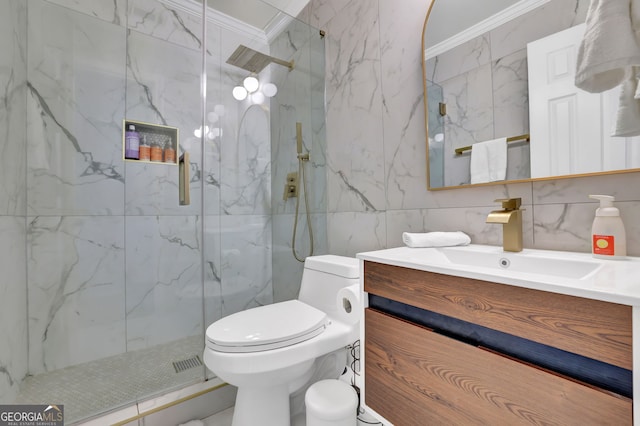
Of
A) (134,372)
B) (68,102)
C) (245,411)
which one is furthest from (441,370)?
(68,102)

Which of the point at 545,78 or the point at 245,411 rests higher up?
the point at 545,78

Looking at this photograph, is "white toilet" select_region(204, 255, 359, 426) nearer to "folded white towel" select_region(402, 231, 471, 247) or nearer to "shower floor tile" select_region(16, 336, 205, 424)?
"folded white towel" select_region(402, 231, 471, 247)

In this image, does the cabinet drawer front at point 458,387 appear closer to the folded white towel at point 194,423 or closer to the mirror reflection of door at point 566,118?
the mirror reflection of door at point 566,118

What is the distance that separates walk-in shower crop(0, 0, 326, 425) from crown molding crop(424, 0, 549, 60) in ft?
2.60

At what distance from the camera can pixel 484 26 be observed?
109 cm

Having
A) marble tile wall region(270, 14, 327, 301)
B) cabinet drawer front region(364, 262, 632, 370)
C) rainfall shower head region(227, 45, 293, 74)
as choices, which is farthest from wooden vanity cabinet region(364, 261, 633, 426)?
rainfall shower head region(227, 45, 293, 74)

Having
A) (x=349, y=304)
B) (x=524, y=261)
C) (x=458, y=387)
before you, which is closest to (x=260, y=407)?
(x=349, y=304)

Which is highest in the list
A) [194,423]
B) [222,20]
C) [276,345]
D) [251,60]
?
[222,20]

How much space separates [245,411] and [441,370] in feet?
2.71

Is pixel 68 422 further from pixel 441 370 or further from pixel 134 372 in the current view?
pixel 441 370

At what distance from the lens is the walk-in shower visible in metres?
1.35

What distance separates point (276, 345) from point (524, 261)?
84 cm

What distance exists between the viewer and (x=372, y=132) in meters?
1.51

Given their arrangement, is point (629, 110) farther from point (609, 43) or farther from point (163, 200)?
point (163, 200)
